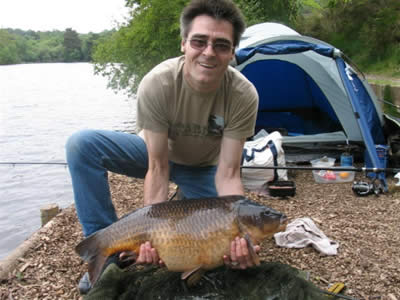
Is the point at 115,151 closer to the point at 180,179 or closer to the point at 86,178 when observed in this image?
the point at 86,178

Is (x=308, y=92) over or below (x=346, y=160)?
over

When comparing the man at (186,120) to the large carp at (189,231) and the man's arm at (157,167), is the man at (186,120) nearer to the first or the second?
the man's arm at (157,167)

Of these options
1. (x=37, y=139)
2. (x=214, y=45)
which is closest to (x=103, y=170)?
(x=214, y=45)

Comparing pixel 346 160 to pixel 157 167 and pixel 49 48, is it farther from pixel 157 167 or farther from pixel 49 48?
pixel 49 48

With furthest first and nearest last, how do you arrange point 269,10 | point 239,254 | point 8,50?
point 8,50 → point 269,10 → point 239,254

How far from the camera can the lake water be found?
504 centimetres

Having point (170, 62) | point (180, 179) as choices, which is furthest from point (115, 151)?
point (170, 62)

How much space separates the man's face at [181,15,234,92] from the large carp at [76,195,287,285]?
0.73 m

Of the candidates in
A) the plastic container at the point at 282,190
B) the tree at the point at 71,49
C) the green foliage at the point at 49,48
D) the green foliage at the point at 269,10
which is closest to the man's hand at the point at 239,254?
the plastic container at the point at 282,190

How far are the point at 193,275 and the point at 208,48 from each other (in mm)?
1199

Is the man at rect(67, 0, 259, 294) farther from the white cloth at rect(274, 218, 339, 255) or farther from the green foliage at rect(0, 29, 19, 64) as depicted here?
Answer: the green foliage at rect(0, 29, 19, 64)

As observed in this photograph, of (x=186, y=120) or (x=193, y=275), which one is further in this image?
(x=186, y=120)

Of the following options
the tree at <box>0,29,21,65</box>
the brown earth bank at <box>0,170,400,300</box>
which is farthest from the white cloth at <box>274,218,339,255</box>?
the tree at <box>0,29,21,65</box>

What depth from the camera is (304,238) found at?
2898 millimetres
